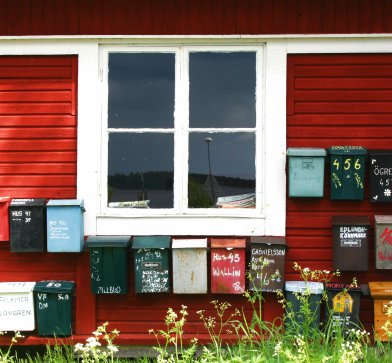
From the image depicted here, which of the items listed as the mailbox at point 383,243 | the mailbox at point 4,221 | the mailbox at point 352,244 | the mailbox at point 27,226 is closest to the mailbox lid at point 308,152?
the mailbox at point 352,244

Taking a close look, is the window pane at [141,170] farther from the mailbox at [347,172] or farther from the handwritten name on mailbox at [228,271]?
the mailbox at [347,172]

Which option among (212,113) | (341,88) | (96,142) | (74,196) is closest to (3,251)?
(74,196)

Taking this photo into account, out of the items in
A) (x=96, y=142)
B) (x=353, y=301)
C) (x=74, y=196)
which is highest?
(x=96, y=142)

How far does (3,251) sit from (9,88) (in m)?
1.51

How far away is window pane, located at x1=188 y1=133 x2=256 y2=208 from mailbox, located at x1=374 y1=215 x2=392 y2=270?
3.72ft

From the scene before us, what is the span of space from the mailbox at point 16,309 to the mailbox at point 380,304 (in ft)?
9.96

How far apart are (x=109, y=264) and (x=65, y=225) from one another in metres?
0.52

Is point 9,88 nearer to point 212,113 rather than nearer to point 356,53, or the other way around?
point 212,113

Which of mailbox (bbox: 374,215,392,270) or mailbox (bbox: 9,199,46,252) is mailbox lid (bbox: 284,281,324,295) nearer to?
mailbox (bbox: 374,215,392,270)

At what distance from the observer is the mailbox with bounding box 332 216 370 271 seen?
478 cm

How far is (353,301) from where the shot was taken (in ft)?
15.9

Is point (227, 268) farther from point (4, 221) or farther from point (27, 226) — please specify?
point (4, 221)

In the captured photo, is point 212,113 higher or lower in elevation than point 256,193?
higher

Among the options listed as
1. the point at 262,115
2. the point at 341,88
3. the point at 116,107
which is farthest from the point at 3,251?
the point at 341,88
